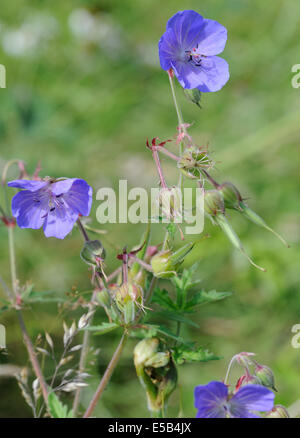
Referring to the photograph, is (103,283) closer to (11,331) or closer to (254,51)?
(11,331)

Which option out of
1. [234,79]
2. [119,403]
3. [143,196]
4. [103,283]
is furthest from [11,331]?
[234,79]

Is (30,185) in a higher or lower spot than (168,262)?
higher
